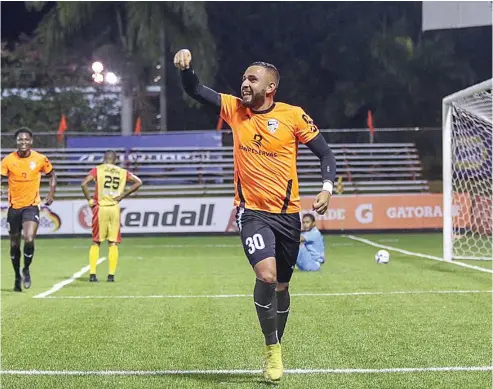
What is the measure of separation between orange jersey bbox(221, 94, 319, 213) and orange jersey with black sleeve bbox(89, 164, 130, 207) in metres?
7.08

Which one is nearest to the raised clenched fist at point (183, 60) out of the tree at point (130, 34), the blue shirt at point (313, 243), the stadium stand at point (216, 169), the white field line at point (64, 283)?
the white field line at point (64, 283)

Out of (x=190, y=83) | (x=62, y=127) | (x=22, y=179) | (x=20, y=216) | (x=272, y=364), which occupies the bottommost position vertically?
(x=272, y=364)

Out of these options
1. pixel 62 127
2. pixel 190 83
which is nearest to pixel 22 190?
pixel 190 83

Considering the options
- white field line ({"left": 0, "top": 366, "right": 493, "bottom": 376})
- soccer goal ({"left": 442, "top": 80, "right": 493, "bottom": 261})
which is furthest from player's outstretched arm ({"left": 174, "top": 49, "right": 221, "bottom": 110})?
soccer goal ({"left": 442, "top": 80, "right": 493, "bottom": 261})

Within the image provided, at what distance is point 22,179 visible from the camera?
11.6 meters

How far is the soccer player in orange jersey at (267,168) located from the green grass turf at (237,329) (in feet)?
2.39

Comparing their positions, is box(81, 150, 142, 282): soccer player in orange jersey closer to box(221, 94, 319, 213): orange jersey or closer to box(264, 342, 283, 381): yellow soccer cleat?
box(221, 94, 319, 213): orange jersey

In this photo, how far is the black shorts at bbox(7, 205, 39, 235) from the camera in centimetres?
1155

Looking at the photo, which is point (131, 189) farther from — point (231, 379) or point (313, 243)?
point (231, 379)

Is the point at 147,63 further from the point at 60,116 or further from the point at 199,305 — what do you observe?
the point at 199,305

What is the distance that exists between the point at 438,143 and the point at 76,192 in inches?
496

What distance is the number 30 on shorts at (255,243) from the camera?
5992mm

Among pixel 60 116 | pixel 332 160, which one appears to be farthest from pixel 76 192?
pixel 332 160

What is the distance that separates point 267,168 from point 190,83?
835 mm
